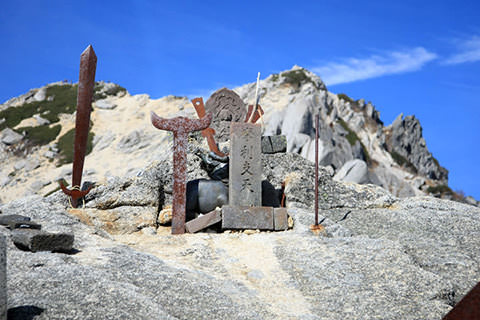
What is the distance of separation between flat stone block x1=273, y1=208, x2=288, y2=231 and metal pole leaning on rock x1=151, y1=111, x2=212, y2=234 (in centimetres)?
173

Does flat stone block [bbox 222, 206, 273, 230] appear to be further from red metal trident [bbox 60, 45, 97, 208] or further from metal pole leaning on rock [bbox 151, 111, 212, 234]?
red metal trident [bbox 60, 45, 97, 208]

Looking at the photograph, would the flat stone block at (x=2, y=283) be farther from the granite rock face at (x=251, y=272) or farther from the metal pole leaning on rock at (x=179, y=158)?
the metal pole leaning on rock at (x=179, y=158)

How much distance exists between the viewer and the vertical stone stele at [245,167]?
9.34m

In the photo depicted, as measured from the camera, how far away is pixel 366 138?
4288 cm

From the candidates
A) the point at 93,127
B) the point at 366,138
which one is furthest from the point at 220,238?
the point at 366,138

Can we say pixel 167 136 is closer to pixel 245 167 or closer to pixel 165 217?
pixel 165 217

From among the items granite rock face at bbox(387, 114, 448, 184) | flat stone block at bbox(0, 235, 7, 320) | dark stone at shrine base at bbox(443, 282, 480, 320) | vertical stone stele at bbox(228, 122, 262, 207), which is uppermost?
granite rock face at bbox(387, 114, 448, 184)

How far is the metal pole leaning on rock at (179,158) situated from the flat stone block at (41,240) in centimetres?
274

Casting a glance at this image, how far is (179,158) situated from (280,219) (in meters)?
2.24

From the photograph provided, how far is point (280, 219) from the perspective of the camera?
9258mm

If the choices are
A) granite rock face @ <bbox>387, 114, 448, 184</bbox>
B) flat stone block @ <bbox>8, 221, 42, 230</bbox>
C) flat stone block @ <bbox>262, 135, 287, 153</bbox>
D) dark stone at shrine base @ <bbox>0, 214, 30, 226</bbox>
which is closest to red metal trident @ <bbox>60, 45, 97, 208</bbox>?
dark stone at shrine base @ <bbox>0, 214, 30, 226</bbox>

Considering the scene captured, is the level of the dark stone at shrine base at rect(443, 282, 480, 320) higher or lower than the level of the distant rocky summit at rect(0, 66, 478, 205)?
lower

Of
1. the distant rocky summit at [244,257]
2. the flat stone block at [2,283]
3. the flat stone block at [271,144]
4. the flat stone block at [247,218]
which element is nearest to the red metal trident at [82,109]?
the distant rocky summit at [244,257]

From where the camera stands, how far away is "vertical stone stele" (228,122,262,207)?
30.7 feet
